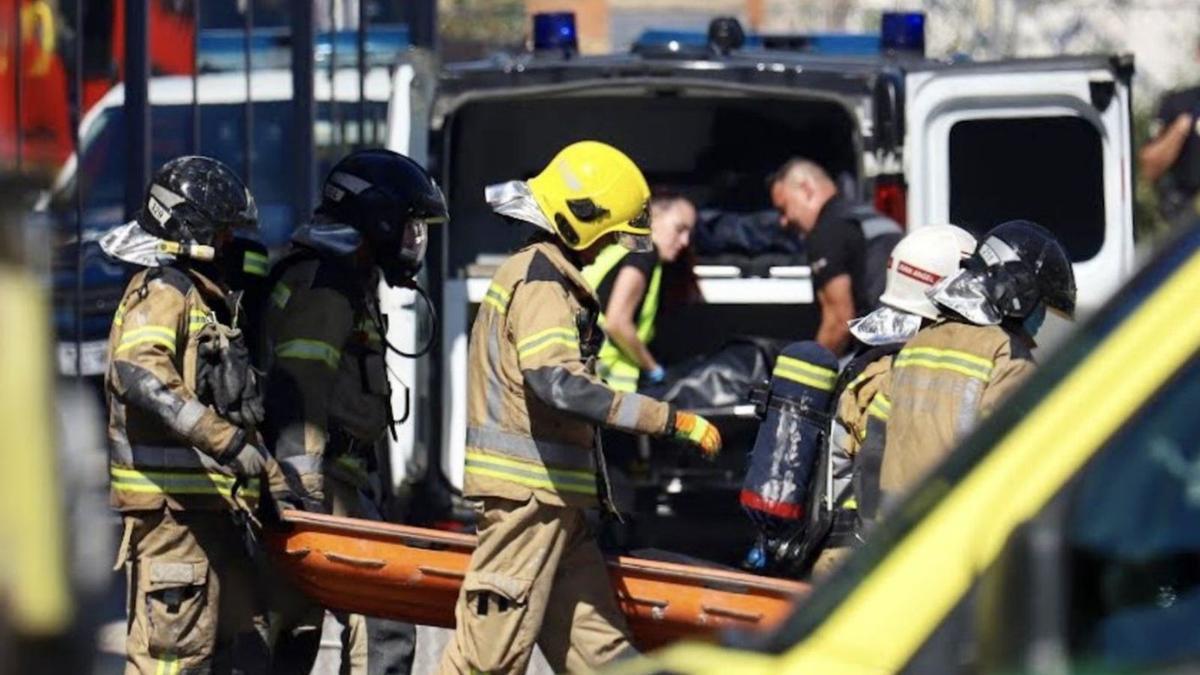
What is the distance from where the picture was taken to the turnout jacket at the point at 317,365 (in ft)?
20.1

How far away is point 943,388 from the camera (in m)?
5.43

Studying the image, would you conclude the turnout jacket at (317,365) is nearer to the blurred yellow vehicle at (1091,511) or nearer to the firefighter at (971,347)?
the firefighter at (971,347)

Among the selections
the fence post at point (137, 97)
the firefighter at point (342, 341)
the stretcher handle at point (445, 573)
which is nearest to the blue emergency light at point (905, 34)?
the fence post at point (137, 97)

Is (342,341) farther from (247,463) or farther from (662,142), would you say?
(662,142)

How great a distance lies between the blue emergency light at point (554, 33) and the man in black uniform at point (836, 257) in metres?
1.01

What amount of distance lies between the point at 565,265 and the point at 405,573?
808mm

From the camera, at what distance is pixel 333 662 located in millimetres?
7809

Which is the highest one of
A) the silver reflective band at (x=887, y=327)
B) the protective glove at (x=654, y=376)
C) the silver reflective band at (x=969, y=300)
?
the silver reflective band at (x=969, y=300)

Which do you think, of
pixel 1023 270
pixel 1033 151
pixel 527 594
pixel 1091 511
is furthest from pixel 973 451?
pixel 1033 151

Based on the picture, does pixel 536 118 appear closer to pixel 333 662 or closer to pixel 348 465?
pixel 333 662

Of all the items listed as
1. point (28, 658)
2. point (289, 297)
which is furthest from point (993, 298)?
point (28, 658)

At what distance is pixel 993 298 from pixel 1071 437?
3.11 metres

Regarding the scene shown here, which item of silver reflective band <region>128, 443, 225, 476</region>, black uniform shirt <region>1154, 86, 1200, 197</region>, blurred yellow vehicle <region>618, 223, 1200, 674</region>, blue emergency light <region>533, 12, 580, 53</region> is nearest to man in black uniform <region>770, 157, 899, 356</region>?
blue emergency light <region>533, 12, 580, 53</region>

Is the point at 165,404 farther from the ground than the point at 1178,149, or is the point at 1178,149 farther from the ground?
the point at 165,404
